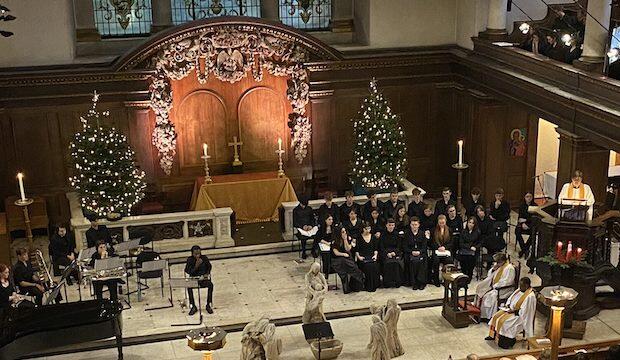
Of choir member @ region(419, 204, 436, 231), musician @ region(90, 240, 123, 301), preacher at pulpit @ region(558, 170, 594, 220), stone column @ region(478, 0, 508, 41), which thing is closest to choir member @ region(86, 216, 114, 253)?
musician @ region(90, 240, 123, 301)

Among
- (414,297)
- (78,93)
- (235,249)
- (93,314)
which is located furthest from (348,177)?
(93,314)

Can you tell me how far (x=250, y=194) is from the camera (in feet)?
72.4

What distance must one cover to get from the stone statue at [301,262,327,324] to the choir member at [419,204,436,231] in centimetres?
413

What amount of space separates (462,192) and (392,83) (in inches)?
138

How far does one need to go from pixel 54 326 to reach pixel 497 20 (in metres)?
13.0

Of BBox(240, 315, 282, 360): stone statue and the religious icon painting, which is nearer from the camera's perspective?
BBox(240, 315, 282, 360): stone statue

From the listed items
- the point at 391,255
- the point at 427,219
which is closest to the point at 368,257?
the point at 391,255

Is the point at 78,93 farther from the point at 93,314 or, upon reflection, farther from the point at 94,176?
the point at 93,314

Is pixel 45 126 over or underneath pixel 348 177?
over

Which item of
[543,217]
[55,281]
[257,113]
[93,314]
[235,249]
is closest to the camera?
[93,314]

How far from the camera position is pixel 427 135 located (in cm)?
2366

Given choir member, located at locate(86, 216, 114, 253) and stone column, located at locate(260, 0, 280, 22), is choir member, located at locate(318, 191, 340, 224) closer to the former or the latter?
choir member, located at locate(86, 216, 114, 253)

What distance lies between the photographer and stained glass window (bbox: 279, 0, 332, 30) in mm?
22812

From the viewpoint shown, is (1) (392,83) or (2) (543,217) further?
(1) (392,83)
